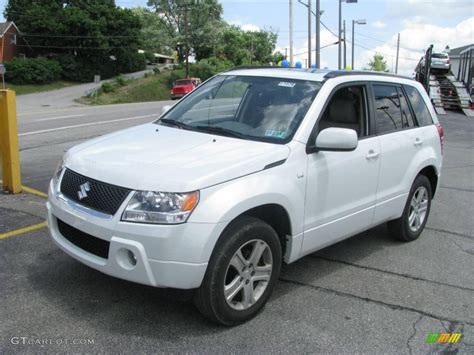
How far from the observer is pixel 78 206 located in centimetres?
354

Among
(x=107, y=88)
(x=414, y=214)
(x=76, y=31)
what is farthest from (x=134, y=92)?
(x=414, y=214)

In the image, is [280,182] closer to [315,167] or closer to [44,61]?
[315,167]

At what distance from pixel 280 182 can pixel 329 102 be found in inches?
40.9

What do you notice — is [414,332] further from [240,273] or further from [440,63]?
[440,63]

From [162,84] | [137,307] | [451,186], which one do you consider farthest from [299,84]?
[162,84]

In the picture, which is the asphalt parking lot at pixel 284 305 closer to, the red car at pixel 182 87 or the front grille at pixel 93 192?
the front grille at pixel 93 192

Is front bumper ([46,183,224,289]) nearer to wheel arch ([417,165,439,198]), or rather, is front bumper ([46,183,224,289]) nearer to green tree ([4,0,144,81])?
wheel arch ([417,165,439,198])

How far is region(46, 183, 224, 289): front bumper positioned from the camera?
3148mm

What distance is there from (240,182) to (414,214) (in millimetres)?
2879

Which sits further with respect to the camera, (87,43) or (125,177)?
(87,43)

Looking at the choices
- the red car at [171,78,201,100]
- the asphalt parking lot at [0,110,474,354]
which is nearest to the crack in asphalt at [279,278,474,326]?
the asphalt parking lot at [0,110,474,354]

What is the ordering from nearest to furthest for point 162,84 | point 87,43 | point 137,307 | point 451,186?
point 137,307
point 451,186
point 162,84
point 87,43

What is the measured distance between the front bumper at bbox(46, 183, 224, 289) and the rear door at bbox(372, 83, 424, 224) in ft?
7.19

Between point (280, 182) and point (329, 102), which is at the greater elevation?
point (329, 102)
